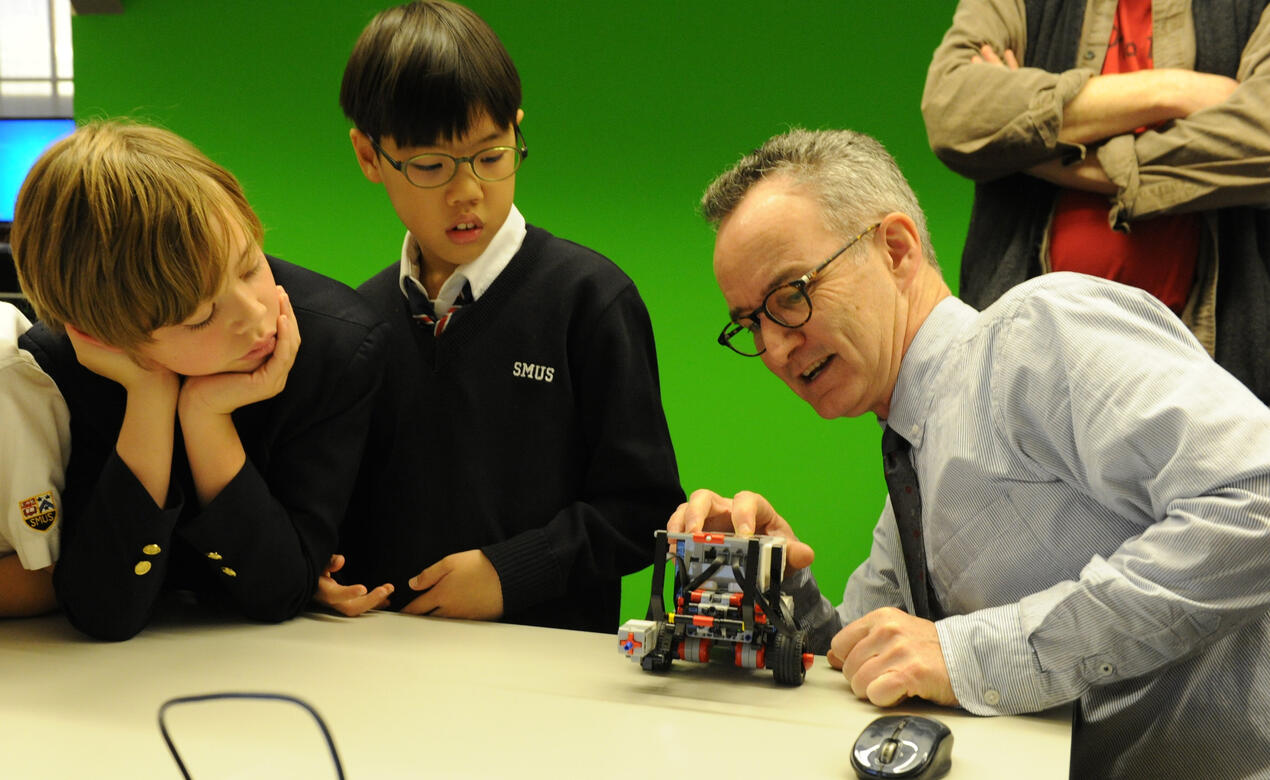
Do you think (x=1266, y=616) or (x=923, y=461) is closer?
(x=1266, y=616)

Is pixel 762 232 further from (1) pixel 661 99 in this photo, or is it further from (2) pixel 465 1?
(2) pixel 465 1

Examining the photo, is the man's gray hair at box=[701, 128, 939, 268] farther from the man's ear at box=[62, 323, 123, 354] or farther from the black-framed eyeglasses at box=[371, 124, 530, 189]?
the man's ear at box=[62, 323, 123, 354]

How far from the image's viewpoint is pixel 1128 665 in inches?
48.8

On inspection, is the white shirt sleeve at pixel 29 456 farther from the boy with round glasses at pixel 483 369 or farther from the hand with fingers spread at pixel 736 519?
the hand with fingers spread at pixel 736 519

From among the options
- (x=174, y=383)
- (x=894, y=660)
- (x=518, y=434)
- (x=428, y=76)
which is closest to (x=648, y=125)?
(x=428, y=76)

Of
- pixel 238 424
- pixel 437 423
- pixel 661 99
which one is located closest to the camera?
pixel 238 424

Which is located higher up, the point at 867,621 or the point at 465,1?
the point at 465,1

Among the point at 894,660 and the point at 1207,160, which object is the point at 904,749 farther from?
the point at 1207,160

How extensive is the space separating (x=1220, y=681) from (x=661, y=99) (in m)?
2.72

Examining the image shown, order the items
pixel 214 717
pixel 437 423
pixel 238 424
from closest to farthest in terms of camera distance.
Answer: pixel 214 717 < pixel 238 424 < pixel 437 423

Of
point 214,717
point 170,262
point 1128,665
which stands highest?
point 170,262

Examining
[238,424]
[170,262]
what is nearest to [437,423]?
[238,424]

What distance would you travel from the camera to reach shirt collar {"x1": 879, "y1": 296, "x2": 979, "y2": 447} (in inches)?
61.2

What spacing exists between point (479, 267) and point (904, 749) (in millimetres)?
1239
